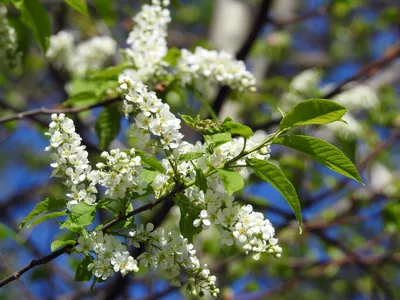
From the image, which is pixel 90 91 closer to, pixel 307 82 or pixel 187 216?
pixel 187 216

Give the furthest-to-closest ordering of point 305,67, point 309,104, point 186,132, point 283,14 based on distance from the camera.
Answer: point 305,67, point 186,132, point 283,14, point 309,104

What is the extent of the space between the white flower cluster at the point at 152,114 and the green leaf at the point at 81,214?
0.80ft

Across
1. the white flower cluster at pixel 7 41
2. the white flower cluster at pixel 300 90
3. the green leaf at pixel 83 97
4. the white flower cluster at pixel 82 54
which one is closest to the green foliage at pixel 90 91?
the green leaf at pixel 83 97

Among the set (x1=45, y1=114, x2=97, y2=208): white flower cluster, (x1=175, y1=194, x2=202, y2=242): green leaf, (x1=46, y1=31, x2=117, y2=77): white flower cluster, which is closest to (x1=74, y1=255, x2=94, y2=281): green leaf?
(x1=45, y1=114, x2=97, y2=208): white flower cluster

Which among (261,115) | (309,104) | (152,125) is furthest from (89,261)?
(261,115)

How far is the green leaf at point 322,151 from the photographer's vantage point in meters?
1.40

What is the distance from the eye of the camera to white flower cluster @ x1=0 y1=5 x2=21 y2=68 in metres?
2.38

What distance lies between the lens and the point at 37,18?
82.8 inches

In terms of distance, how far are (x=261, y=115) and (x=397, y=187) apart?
4.25ft

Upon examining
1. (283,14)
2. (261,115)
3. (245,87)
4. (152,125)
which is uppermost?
(152,125)

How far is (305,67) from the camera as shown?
24.4ft

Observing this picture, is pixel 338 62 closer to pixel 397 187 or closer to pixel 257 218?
pixel 397 187

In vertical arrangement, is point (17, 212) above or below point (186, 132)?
below

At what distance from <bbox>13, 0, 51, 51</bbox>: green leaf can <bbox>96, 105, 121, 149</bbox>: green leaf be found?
0.36 meters
